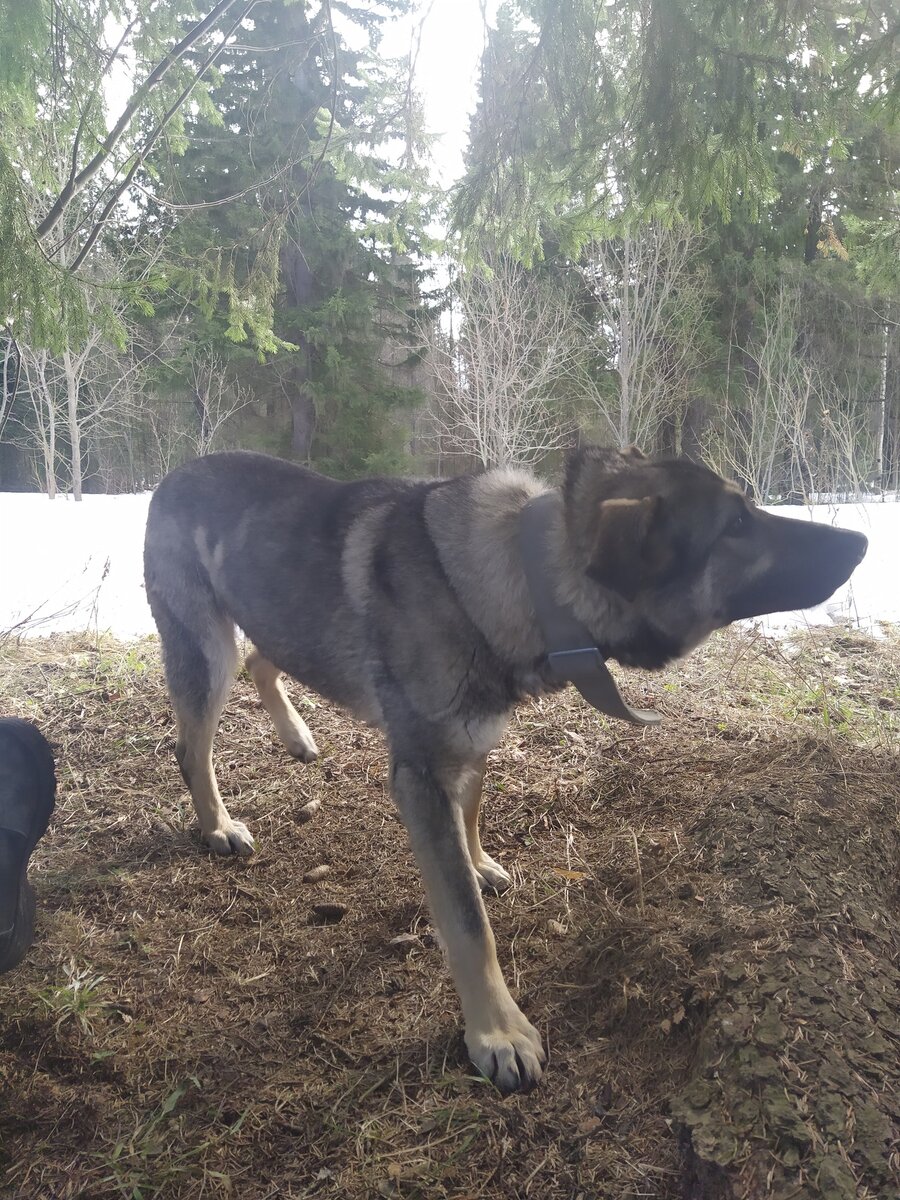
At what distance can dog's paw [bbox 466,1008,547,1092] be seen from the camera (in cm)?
193

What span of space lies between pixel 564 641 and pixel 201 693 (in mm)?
1798

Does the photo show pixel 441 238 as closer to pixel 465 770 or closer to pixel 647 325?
pixel 465 770

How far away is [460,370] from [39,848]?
10.8 meters

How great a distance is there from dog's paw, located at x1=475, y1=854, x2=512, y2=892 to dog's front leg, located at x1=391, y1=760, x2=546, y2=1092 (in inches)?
24.9

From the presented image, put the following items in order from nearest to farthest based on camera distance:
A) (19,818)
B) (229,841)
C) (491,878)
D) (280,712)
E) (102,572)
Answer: (19,818) → (491,878) → (229,841) → (280,712) → (102,572)

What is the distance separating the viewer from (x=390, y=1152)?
173 centimetres

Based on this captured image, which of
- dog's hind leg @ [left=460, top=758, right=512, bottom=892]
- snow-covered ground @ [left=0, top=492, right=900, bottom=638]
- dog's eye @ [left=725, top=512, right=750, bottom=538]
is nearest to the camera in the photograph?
dog's eye @ [left=725, top=512, right=750, bottom=538]

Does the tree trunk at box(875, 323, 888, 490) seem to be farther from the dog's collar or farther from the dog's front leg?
the dog's front leg

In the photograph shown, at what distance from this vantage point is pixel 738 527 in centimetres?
235

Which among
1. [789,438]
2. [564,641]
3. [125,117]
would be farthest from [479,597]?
[789,438]

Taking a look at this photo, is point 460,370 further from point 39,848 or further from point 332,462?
point 39,848

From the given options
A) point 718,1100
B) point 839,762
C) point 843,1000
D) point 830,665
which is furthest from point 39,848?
point 830,665

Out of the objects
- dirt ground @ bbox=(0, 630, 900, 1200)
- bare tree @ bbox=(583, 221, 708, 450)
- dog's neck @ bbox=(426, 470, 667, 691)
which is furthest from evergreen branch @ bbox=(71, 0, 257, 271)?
bare tree @ bbox=(583, 221, 708, 450)

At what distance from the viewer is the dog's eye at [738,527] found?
91.7 inches
